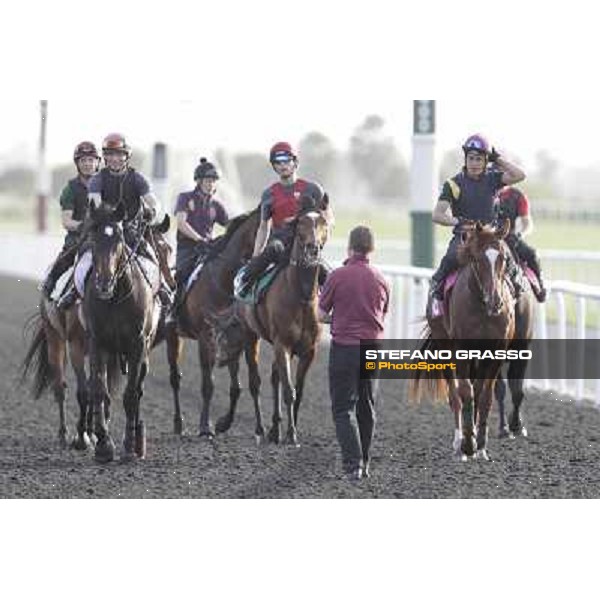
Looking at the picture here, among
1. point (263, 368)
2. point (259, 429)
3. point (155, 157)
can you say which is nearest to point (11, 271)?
point (155, 157)

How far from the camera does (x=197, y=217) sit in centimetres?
1270

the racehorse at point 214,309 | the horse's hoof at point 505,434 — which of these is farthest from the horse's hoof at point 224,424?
the horse's hoof at point 505,434

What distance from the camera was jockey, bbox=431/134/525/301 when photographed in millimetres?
10570

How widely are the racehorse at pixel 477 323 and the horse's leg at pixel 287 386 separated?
1.14m

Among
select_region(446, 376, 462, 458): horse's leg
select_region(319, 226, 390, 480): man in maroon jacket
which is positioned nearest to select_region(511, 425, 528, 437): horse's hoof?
select_region(446, 376, 462, 458): horse's leg

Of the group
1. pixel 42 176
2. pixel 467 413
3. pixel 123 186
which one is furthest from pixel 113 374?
pixel 42 176

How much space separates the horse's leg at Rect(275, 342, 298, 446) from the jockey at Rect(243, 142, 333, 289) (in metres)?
0.60

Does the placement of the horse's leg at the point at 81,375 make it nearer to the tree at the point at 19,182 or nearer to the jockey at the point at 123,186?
Answer: the jockey at the point at 123,186

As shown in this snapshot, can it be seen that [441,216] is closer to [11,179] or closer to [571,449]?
[571,449]

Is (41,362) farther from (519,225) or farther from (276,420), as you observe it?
(519,225)

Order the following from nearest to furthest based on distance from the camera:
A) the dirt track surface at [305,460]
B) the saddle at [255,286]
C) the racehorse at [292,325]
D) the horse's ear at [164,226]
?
1. the dirt track surface at [305,460]
2. the racehorse at [292,325]
3. the horse's ear at [164,226]
4. the saddle at [255,286]

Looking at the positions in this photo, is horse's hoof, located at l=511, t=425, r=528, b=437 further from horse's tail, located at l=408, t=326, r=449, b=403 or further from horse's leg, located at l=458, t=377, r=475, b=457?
horse's leg, located at l=458, t=377, r=475, b=457

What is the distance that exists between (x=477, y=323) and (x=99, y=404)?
2.69 m

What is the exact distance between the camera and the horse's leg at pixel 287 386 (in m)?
11.0
